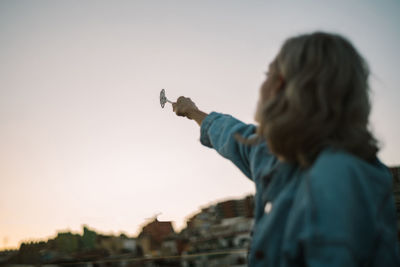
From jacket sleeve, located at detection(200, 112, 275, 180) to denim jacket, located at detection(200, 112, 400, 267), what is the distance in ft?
0.73

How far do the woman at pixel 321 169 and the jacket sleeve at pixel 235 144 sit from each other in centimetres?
12

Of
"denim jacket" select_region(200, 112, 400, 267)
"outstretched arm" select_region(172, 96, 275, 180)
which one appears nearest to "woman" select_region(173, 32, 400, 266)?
"denim jacket" select_region(200, 112, 400, 267)

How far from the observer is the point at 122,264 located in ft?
7.11

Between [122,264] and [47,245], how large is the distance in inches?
42.5

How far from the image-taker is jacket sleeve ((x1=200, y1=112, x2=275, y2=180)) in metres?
1.39

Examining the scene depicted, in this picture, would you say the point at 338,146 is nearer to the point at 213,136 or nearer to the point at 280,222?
the point at 280,222

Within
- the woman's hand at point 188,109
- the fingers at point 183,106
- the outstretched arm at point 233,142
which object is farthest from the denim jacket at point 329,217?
the fingers at point 183,106

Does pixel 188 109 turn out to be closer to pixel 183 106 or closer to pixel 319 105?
pixel 183 106

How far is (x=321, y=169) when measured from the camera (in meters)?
0.90

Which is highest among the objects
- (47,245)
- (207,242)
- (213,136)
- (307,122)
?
(213,136)

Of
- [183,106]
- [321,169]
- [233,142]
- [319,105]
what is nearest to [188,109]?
[183,106]

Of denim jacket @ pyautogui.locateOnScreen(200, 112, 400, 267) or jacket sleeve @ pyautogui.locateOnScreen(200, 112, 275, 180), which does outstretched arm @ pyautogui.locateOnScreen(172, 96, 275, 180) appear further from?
denim jacket @ pyautogui.locateOnScreen(200, 112, 400, 267)

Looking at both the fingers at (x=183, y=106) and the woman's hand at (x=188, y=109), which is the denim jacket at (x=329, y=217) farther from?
the fingers at (x=183, y=106)

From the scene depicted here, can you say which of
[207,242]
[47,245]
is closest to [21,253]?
[47,245]
